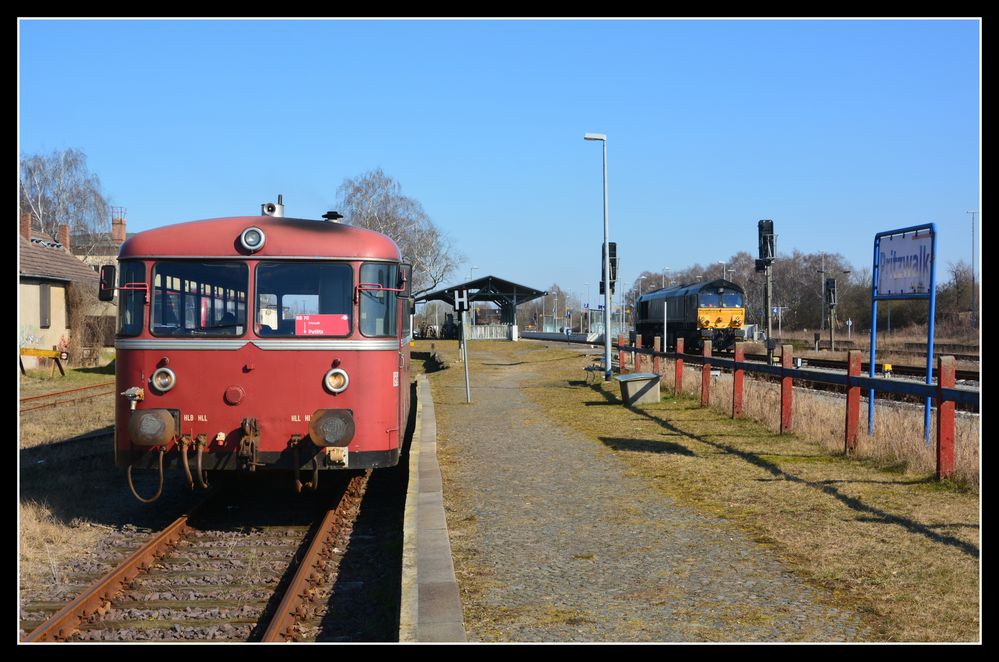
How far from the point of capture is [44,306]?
30.9 m

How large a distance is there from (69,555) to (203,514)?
1792mm

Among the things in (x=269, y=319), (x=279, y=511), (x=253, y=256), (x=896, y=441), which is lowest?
(x=279, y=511)

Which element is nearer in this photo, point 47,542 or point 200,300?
point 47,542

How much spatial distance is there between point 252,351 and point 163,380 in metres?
0.82

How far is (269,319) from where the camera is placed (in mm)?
8414

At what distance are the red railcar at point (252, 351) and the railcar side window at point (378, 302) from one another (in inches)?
0.6

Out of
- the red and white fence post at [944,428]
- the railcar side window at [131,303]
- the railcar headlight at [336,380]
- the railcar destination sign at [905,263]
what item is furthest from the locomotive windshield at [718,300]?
the railcar side window at [131,303]

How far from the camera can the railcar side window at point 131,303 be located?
8.47 meters

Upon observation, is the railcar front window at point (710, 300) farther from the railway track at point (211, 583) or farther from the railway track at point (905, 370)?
the railway track at point (211, 583)

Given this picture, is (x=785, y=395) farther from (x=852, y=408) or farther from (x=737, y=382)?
(x=737, y=382)

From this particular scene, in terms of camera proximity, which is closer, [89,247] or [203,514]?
[203,514]

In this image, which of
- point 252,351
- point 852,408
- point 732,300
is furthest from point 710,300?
point 252,351
